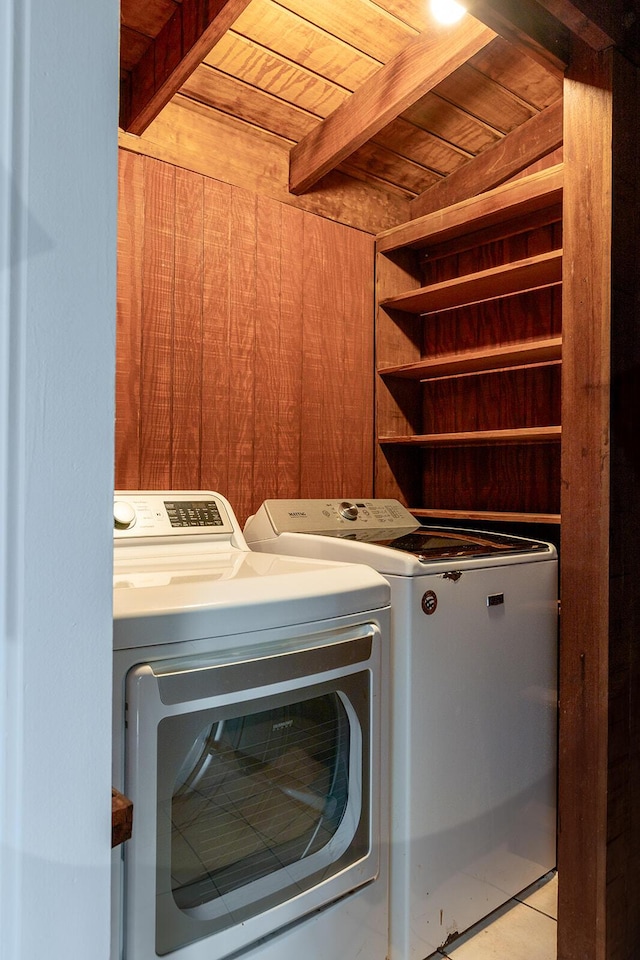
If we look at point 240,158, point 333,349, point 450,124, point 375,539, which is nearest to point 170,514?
point 375,539

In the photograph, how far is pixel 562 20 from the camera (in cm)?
144

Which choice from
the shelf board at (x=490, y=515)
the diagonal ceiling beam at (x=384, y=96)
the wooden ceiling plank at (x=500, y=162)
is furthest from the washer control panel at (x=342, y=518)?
the wooden ceiling plank at (x=500, y=162)

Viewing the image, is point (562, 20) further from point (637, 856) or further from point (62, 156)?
point (637, 856)

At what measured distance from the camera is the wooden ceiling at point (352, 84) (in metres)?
1.79

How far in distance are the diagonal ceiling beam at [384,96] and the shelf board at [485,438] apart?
0.99m

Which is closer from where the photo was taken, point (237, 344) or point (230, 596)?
point (230, 596)

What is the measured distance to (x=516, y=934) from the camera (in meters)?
1.74

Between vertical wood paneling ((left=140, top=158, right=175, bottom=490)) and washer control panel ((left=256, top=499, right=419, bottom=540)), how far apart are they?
0.37 m

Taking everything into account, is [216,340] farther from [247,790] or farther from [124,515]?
[247,790]

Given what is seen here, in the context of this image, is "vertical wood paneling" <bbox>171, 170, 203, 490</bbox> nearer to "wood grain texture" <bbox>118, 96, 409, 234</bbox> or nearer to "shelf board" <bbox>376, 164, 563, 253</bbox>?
"wood grain texture" <bbox>118, 96, 409, 234</bbox>

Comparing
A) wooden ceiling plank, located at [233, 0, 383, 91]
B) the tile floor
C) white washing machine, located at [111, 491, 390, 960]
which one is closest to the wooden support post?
the tile floor

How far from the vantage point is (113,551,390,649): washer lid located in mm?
1088

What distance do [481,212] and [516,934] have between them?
2.19 m

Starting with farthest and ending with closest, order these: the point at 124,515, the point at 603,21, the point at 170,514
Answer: the point at 170,514
the point at 124,515
the point at 603,21
